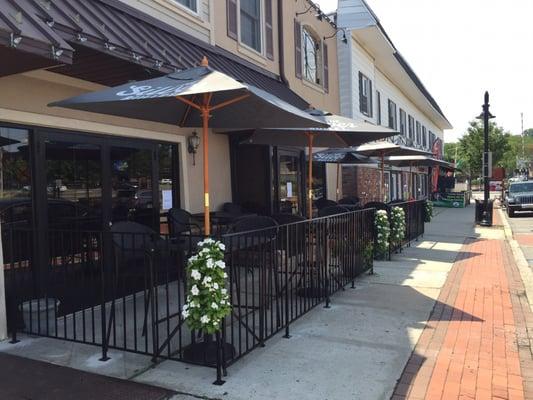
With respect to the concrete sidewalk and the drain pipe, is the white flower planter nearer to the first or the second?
the concrete sidewalk

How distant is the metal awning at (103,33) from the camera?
156 inches

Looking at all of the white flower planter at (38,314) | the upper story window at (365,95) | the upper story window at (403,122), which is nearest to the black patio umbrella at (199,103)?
the white flower planter at (38,314)

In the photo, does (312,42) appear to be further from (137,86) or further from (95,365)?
(95,365)

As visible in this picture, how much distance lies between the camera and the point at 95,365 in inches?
171

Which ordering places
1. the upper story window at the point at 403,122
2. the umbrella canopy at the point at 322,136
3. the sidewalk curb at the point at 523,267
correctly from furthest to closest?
the upper story window at the point at 403,122, the umbrella canopy at the point at 322,136, the sidewalk curb at the point at 523,267

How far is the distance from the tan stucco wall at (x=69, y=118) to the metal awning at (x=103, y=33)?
871mm

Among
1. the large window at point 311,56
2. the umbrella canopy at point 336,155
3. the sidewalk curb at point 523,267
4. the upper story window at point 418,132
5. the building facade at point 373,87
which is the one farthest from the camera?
the upper story window at point 418,132

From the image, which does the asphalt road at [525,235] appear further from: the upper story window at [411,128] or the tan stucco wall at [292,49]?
the upper story window at [411,128]

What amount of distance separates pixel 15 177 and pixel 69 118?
0.97 meters

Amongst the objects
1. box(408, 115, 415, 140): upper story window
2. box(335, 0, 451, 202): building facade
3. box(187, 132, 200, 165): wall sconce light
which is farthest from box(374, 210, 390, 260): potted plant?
box(408, 115, 415, 140): upper story window

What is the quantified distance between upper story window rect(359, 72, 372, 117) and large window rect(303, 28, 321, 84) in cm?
363

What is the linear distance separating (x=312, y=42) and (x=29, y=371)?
12309 mm

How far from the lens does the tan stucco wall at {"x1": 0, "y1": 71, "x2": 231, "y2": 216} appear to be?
5.26 meters

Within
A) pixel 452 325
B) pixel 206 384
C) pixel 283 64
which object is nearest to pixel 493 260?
pixel 452 325
